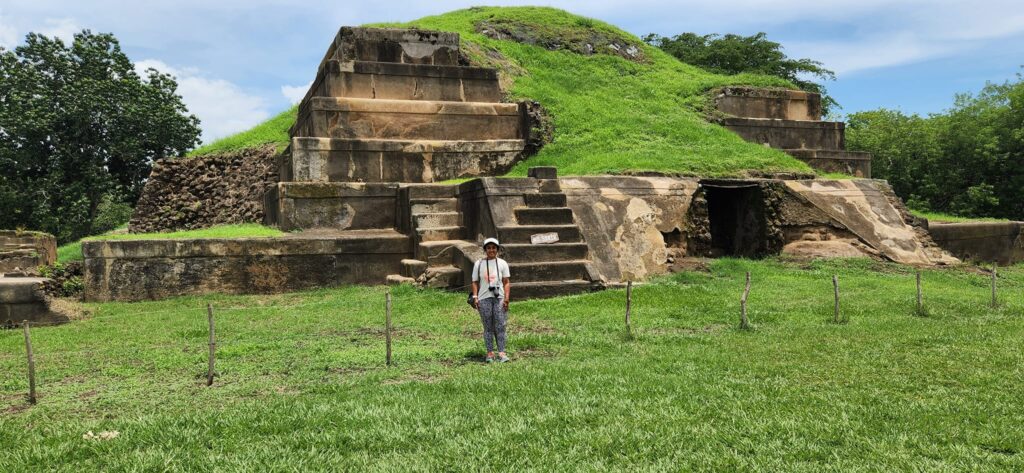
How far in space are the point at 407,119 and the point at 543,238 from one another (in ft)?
17.3

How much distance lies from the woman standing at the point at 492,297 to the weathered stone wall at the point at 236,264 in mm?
5312

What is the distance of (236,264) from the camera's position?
10.8 metres

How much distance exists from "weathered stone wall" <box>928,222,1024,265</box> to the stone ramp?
111 centimetres

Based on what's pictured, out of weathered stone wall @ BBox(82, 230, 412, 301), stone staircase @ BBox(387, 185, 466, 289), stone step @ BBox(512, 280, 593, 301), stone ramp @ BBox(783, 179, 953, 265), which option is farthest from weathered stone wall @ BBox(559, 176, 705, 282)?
weathered stone wall @ BBox(82, 230, 412, 301)

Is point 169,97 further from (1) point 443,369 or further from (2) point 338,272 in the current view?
(1) point 443,369

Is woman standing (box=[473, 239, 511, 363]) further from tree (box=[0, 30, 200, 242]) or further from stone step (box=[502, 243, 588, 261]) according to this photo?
tree (box=[0, 30, 200, 242])

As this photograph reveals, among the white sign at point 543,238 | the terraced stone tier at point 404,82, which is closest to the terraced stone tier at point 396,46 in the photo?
the terraced stone tier at point 404,82

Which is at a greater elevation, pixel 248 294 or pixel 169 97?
pixel 169 97

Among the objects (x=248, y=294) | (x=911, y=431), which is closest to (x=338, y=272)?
(x=248, y=294)

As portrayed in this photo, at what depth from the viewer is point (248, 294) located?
1081 centimetres

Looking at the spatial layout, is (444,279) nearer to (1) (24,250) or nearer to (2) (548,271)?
(2) (548,271)

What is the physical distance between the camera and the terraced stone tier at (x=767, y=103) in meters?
17.5

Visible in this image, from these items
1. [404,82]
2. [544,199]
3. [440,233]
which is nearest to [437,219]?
[440,233]

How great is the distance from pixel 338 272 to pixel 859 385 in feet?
27.2
